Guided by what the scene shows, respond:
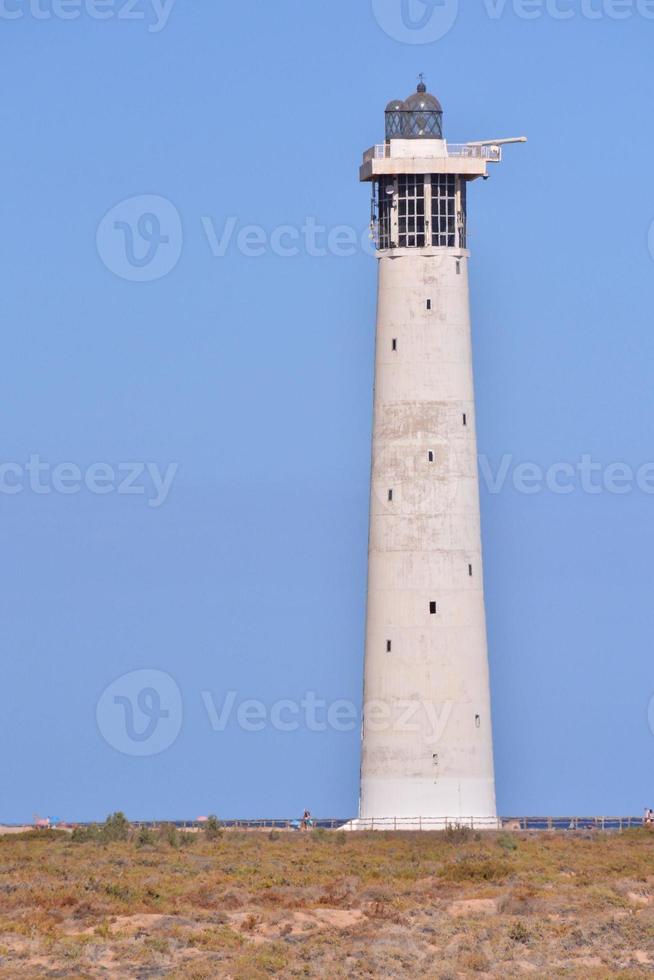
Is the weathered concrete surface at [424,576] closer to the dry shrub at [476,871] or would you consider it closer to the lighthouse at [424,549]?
the lighthouse at [424,549]

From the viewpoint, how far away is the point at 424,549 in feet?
209

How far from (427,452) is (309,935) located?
21524 millimetres

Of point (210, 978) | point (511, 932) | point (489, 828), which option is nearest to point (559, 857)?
point (489, 828)

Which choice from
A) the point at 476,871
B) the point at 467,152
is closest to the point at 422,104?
the point at 467,152

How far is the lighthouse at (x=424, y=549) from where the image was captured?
6325 cm

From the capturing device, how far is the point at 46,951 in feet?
139

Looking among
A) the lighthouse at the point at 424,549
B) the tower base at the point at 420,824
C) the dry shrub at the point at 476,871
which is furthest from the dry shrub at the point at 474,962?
the lighthouse at the point at 424,549

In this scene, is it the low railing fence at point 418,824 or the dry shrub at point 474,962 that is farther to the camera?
the low railing fence at point 418,824

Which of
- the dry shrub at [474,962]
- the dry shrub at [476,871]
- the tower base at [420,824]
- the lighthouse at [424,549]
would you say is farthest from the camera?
the lighthouse at [424,549]

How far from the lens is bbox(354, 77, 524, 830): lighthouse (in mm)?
63250

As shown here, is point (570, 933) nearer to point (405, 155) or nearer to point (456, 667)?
point (456, 667)

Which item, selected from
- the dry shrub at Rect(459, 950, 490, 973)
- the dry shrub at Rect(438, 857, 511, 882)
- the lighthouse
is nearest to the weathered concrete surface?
the lighthouse

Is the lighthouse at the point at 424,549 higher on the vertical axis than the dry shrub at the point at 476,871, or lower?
higher

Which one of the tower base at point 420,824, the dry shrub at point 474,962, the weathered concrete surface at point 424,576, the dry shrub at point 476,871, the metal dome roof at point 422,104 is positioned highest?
the metal dome roof at point 422,104
